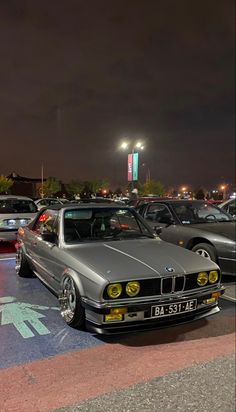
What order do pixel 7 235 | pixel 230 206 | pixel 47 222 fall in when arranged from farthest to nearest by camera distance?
pixel 230 206, pixel 7 235, pixel 47 222

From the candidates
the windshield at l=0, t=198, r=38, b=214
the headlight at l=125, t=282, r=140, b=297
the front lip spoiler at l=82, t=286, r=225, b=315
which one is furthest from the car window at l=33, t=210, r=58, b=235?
the windshield at l=0, t=198, r=38, b=214

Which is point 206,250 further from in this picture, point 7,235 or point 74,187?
point 74,187

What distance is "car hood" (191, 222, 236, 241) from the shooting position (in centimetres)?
640

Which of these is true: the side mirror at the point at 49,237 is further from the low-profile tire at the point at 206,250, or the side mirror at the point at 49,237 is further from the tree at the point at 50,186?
the tree at the point at 50,186

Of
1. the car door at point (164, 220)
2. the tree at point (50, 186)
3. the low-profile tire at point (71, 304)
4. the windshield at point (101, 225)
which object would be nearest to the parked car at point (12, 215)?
the car door at point (164, 220)

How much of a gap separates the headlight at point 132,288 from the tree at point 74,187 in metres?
80.7

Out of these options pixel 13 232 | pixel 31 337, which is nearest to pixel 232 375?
pixel 31 337

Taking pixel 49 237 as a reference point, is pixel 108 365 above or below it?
below

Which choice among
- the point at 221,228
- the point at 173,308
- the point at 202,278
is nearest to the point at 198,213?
the point at 221,228

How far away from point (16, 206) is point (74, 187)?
7541 centimetres

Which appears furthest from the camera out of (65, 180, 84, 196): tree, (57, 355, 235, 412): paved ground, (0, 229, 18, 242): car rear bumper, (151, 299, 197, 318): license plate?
(65, 180, 84, 196): tree

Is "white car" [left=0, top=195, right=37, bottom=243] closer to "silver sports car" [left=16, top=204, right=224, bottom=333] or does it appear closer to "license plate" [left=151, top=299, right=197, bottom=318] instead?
"silver sports car" [left=16, top=204, right=224, bottom=333]

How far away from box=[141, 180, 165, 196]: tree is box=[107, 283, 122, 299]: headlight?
67.2 metres

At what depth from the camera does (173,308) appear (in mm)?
3773
